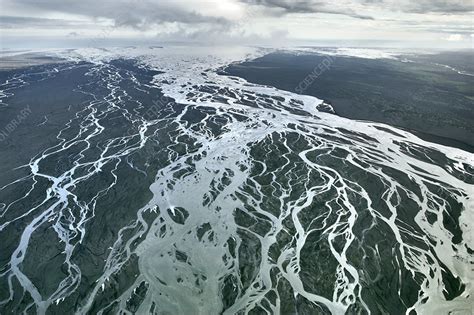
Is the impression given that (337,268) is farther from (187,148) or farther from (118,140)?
(118,140)

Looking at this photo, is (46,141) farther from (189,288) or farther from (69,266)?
(189,288)

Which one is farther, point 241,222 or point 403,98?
point 403,98

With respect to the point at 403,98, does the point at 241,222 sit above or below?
above

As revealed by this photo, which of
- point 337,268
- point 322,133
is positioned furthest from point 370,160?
point 337,268

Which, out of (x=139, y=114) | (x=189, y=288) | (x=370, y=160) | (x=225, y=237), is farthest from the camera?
(x=139, y=114)

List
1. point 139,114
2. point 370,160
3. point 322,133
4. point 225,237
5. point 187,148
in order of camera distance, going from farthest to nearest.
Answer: point 139,114, point 322,133, point 187,148, point 370,160, point 225,237

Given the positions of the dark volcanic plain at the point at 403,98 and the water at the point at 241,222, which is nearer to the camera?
the water at the point at 241,222

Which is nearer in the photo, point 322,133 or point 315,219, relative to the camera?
point 315,219

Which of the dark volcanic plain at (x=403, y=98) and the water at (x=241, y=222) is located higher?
the water at (x=241, y=222)
